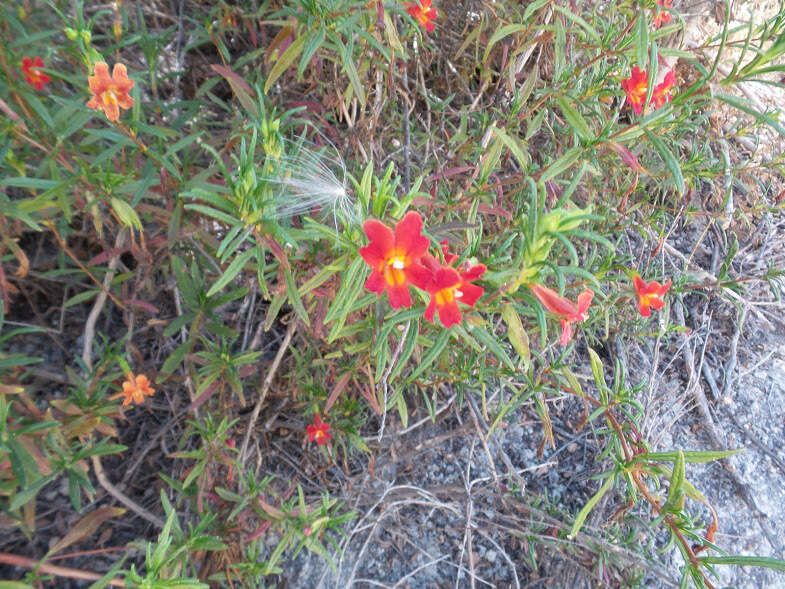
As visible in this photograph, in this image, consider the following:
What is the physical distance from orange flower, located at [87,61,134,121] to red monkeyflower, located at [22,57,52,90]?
1.34 feet

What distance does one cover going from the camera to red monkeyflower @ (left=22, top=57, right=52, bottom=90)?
5.49 ft

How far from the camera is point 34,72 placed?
5.52 ft

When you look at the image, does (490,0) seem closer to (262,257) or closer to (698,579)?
(262,257)

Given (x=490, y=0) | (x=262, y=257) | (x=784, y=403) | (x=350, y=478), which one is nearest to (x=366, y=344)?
(x=262, y=257)

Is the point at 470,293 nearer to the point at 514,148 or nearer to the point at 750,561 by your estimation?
the point at 514,148

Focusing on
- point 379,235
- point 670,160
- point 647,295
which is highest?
point 670,160

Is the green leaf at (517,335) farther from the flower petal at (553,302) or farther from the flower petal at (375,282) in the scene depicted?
the flower petal at (375,282)

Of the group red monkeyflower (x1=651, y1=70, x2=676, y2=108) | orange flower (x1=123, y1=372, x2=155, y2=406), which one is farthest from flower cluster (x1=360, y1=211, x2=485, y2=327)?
orange flower (x1=123, y1=372, x2=155, y2=406)

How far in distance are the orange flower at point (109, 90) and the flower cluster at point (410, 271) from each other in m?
0.87

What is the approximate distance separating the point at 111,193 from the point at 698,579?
6.62 ft

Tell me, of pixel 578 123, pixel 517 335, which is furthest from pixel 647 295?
pixel 517 335

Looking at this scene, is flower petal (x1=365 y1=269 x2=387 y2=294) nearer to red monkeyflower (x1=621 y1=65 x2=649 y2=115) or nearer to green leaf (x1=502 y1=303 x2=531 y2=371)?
green leaf (x1=502 y1=303 x2=531 y2=371)

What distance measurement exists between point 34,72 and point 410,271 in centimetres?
152

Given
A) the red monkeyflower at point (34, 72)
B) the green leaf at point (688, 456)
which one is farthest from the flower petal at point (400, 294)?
the red monkeyflower at point (34, 72)
